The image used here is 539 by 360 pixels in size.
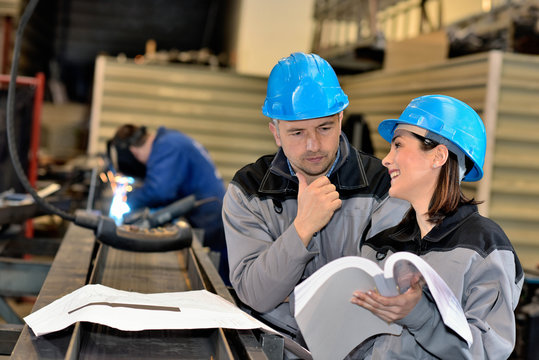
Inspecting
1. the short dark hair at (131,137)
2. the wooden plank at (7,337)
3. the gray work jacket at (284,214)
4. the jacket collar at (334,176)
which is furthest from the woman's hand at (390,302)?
the short dark hair at (131,137)

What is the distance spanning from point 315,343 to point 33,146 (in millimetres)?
4564

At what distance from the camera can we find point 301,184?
1.77 m

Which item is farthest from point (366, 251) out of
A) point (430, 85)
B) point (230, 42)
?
point (230, 42)

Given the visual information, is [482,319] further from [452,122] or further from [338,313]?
[452,122]

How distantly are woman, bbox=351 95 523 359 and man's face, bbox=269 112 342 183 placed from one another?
18 cm

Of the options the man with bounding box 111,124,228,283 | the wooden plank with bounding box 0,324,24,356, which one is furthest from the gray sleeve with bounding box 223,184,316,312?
the man with bounding box 111,124,228,283

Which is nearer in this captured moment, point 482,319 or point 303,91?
point 482,319

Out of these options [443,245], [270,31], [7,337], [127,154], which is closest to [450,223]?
[443,245]

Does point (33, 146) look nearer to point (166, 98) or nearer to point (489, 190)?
point (166, 98)

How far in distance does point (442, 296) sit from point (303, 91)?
786mm

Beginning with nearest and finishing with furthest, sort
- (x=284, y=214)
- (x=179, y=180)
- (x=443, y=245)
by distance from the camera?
(x=443, y=245), (x=284, y=214), (x=179, y=180)

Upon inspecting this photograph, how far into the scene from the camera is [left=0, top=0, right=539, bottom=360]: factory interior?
1.77 metres

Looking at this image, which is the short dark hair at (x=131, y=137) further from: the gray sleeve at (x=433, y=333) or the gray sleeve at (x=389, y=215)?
the gray sleeve at (x=433, y=333)

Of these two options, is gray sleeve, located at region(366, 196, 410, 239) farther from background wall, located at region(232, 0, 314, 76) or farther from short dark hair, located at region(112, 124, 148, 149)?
background wall, located at region(232, 0, 314, 76)
